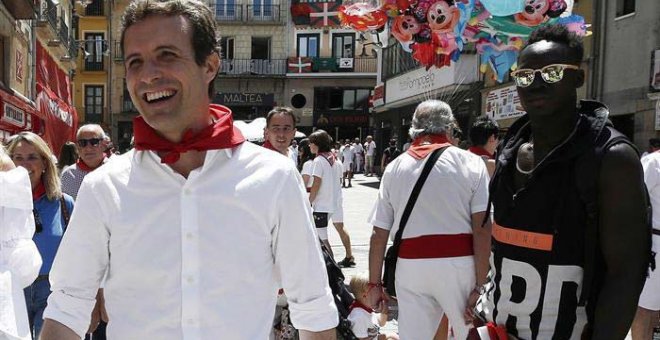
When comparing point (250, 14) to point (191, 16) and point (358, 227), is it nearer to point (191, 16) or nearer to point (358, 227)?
point (358, 227)

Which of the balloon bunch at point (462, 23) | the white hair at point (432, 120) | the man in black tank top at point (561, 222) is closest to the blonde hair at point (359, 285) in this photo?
the white hair at point (432, 120)

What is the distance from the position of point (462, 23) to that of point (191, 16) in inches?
151

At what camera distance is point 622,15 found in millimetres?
13305

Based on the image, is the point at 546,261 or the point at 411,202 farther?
the point at 411,202

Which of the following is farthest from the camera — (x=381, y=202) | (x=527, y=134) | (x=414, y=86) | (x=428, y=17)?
A: (x=414, y=86)

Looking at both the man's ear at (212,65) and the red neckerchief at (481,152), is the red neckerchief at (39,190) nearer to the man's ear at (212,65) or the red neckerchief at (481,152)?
the man's ear at (212,65)

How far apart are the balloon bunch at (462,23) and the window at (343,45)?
101ft

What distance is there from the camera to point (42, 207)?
13.5 ft

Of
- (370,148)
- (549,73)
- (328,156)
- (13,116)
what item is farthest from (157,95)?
(370,148)

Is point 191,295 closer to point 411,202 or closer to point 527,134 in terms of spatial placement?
point 527,134

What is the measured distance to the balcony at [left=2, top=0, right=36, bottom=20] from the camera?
1194cm

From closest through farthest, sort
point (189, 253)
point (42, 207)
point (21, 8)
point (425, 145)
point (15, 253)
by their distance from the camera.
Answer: point (189, 253), point (15, 253), point (425, 145), point (42, 207), point (21, 8)

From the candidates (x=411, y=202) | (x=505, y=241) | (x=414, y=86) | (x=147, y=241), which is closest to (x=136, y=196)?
(x=147, y=241)

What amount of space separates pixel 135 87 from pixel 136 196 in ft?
1.01
